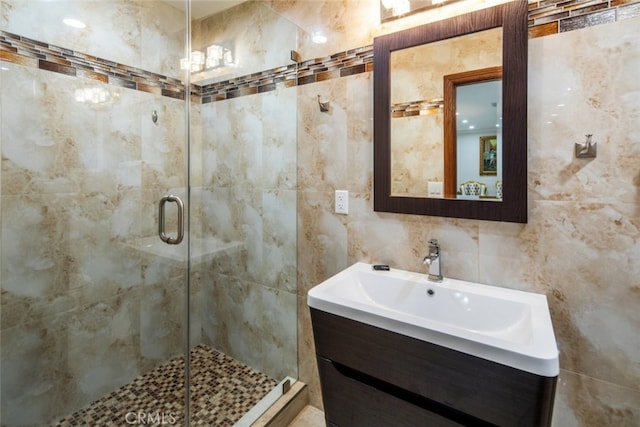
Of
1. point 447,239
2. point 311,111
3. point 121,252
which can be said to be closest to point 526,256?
point 447,239

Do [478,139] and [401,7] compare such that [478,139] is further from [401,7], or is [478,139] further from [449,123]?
[401,7]

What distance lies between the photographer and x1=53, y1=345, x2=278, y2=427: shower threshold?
1.64 metres

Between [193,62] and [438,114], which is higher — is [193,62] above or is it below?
above

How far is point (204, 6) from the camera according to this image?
193 cm

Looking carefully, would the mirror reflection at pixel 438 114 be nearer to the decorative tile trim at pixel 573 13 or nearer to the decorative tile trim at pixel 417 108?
the decorative tile trim at pixel 417 108

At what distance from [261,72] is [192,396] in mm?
1912

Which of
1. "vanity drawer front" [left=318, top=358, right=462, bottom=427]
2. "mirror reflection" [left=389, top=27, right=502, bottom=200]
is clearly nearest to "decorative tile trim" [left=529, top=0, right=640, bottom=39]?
"mirror reflection" [left=389, top=27, right=502, bottom=200]

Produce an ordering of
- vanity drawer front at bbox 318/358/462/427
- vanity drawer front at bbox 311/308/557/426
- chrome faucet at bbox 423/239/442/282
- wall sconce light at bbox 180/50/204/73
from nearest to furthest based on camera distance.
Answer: vanity drawer front at bbox 311/308/557/426 → vanity drawer front at bbox 318/358/462/427 → chrome faucet at bbox 423/239/442/282 → wall sconce light at bbox 180/50/204/73

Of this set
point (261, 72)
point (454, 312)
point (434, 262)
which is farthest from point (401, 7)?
point (454, 312)

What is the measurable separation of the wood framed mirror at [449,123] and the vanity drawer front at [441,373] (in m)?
0.60

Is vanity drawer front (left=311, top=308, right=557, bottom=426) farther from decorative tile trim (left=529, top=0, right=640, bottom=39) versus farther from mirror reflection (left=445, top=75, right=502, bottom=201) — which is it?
decorative tile trim (left=529, top=0, right=640, bottom=39)

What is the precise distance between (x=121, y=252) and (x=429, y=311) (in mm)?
1660

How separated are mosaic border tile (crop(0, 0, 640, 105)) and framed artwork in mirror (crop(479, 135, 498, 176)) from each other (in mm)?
391

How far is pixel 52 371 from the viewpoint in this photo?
1557mm
